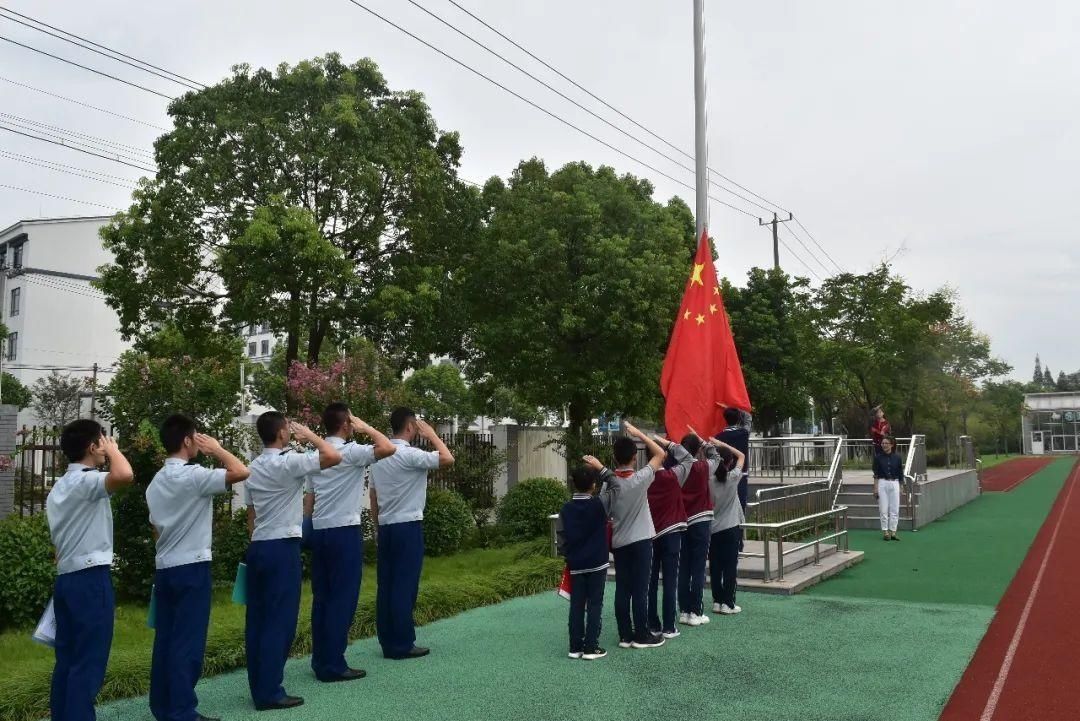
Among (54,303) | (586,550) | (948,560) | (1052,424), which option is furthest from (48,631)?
(1052,424)

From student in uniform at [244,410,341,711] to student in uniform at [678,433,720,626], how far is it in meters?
3.68

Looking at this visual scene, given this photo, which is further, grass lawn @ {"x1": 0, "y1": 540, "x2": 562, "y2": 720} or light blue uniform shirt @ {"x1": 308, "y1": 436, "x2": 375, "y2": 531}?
light blue uniform shirt @ {"x1": 308, "y1": 436, "x2": 375, "y2": 531}

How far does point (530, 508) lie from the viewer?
1385cm

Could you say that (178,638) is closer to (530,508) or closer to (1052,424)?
(530,508)

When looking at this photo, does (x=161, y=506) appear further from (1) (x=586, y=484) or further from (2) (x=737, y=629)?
(2) (x=737, y=629)

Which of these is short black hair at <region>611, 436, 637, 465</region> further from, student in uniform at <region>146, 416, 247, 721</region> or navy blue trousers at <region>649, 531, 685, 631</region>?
student in uniform at <region>146, 416, 247, 721</region>

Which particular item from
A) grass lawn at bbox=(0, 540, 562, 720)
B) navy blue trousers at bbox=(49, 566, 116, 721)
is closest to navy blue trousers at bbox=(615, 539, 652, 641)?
grass lawn at bbox=(0, 540, 562, 720)

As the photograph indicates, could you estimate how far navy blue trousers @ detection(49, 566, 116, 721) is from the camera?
477 centimetres

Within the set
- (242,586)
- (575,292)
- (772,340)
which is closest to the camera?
(242,586)

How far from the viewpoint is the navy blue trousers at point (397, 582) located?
6.80m

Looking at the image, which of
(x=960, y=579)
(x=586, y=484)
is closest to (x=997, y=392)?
(x=960, y=579)

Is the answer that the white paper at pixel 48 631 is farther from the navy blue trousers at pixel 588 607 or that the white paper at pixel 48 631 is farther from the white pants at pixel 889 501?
the white pants at pixel 889 501

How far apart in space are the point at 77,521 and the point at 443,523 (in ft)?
27.1

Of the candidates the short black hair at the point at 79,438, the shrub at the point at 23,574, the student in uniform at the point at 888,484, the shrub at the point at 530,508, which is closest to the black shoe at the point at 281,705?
the short black hair at the point at 79,438
